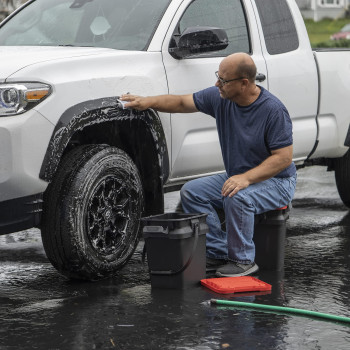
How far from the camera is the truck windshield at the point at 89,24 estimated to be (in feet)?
21.1

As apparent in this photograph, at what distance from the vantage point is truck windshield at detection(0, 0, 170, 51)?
6.42 meters

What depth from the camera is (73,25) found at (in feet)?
22.0

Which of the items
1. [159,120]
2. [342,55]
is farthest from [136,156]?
[342,55]

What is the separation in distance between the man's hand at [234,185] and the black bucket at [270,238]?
1.19 feet

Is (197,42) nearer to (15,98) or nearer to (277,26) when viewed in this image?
(277,26)

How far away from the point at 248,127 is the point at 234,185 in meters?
0.41

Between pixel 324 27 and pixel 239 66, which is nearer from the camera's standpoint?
pixel 239 66

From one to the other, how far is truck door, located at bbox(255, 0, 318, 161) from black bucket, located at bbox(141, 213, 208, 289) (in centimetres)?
177

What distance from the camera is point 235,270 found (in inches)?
235

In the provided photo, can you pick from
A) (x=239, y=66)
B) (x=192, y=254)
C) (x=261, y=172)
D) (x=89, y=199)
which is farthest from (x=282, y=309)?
(x=239, y=66)

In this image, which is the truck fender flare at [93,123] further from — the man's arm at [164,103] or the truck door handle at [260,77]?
the truck door handle at [260,77]

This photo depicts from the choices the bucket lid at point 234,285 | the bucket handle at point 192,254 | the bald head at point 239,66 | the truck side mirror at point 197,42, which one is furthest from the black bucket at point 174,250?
the truck side mirror at point 197,42

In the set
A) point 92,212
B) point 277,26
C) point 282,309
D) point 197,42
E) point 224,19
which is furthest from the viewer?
point 277,26

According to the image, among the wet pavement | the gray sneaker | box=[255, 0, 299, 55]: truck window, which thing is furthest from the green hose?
box=[255, 0, 299, 55]: truck window
